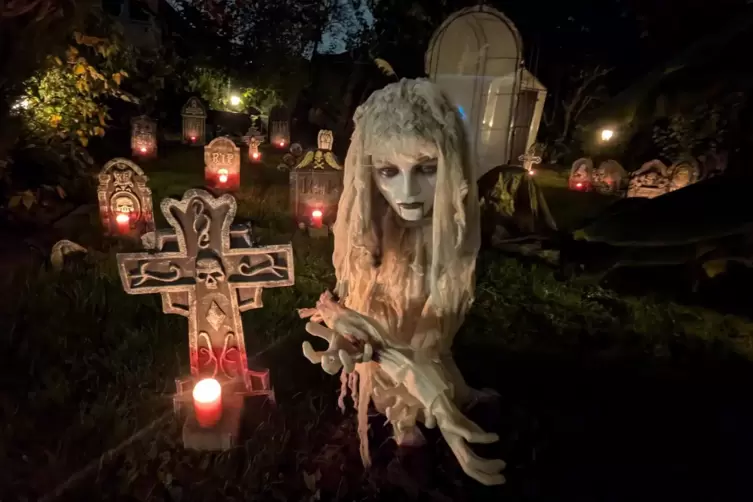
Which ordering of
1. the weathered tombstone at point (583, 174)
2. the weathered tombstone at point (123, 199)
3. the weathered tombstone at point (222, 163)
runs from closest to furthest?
the weathered tombstone at point (123, 199) → the weathered tombstone at point (222, 163) → the weathered tombstone at point (583, 174)

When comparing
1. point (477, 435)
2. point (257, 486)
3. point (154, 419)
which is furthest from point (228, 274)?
point (477, 435)

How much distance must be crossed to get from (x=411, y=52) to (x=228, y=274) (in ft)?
22.7

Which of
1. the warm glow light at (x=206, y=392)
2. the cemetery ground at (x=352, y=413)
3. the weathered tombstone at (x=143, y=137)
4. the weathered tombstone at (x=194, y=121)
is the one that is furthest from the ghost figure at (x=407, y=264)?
the weathered tombstone at (x=194, y=121)

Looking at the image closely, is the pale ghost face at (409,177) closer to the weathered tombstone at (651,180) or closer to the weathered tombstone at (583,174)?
the weathered tombstone at (651,180)

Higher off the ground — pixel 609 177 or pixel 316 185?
pixel 609 177

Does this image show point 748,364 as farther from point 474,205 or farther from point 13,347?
point 13,347

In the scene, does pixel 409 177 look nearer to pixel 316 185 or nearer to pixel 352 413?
pixel 352 413

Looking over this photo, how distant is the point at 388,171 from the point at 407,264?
334 millimetres

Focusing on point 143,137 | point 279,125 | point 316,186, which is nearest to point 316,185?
point 316,186

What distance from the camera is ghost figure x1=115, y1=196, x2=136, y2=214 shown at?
13.9 feet

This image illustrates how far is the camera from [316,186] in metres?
5.11

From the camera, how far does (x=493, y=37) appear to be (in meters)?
6.59

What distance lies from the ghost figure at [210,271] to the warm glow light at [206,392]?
1.18ft

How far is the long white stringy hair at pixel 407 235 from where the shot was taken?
166 cm
